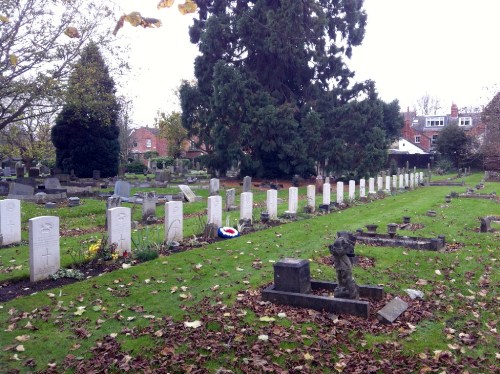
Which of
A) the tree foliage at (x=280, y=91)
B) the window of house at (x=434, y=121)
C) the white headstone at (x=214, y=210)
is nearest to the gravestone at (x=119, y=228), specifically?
the white headstone at (x=214, y=210)

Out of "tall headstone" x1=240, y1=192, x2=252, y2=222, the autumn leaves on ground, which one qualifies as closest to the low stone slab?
the autumn leaves on ground

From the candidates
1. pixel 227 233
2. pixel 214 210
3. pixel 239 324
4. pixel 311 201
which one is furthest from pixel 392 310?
pixel 311 201

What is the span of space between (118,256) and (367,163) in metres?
26.8

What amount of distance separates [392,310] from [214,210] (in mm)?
7539

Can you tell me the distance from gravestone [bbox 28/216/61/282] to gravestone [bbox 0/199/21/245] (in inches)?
158

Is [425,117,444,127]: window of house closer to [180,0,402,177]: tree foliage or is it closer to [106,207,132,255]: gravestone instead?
[180,0,402,177]: tree foliage

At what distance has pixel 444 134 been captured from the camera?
58250mm

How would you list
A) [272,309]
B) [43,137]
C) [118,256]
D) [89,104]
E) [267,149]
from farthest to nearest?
[43,137] → [267,149] → [89,104] → [118,256] → [272,309]

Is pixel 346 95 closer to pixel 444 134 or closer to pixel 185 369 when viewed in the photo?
pixel 444 134

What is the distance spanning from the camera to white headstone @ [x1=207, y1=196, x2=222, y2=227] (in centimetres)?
1361

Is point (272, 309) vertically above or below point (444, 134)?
below

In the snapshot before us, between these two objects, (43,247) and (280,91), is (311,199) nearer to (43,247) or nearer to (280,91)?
(43,247)

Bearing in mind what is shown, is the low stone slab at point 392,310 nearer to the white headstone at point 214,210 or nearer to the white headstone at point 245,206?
the white headstone at point 214,210

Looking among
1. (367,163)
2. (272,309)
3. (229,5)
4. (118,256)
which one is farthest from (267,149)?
(272,309)
